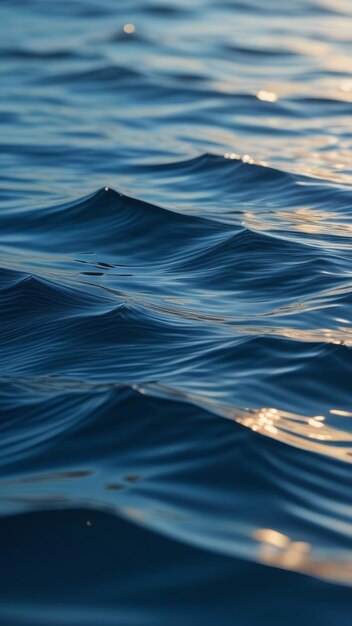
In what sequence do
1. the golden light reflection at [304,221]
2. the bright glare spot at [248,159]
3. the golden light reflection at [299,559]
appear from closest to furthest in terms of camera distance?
1. the golden light reflection at [299,559]
2. the golden light reflection at [304,221]
3. the bright glare spot at [248,159]

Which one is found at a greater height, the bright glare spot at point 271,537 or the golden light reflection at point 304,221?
the golden light reflection at point 304,221

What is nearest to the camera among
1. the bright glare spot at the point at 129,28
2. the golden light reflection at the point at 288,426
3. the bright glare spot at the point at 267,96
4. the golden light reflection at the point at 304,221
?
the golden light reflection at the point at 288,426

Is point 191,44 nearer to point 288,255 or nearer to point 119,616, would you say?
point 288,255

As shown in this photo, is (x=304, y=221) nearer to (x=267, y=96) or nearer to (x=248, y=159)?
(x=248, y=159)

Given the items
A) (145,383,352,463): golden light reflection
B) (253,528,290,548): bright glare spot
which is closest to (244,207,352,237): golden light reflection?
(145,383,352,463): golden light reflection

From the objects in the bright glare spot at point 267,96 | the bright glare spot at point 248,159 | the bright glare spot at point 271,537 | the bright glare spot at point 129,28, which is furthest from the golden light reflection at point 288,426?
the bright glare spot at point 129,28

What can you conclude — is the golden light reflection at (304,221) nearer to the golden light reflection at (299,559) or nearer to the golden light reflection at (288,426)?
the golden light reflection at (288,426)

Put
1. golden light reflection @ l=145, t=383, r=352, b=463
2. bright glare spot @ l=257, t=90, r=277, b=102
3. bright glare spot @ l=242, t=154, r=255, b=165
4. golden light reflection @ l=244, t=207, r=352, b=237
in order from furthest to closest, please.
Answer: bright glare spot @ l=257, t=90, r=277, b=102, bright glare spot @ l=242, t=154, r=255, b=165, golden light reflection @ l=244, t=207, r=352, b=237, golden light reflection @ l=145, t=383, r=352, b=463

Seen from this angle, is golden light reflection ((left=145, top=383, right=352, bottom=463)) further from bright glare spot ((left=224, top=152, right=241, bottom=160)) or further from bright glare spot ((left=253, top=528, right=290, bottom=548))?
bright glare spot ((left=224, top=152, right=241, bottom=160))

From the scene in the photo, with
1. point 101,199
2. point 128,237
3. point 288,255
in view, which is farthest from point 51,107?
point 288,255
